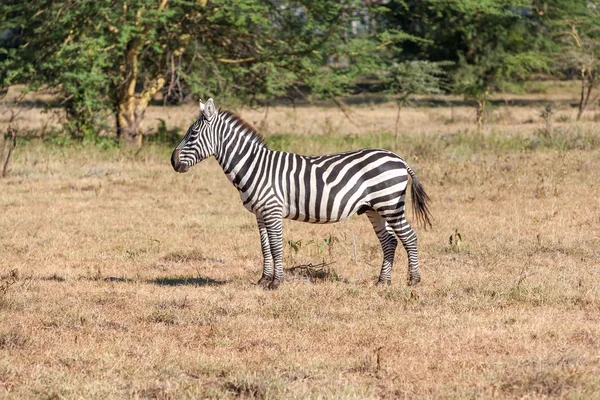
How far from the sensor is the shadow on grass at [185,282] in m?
9.77

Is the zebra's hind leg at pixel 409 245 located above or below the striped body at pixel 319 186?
below

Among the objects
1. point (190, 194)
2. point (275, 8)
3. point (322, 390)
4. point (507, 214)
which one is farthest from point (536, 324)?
point (275, 8)

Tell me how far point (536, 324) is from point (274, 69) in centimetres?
1430

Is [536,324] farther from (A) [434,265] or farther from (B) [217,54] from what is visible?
(B) [217,54]

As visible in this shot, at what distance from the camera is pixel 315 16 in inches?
875

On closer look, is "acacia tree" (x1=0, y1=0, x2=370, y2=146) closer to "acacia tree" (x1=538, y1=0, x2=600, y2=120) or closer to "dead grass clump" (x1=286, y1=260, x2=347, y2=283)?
"dead grass clump" (x1=286, y1=260, x2=347, y2=283)

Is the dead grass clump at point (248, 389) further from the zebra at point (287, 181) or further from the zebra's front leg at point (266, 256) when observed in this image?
the zebra's front leg at point (266, 256)

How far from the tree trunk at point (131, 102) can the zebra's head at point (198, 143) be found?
12.3 metres

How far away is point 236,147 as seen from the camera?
31.5 feet

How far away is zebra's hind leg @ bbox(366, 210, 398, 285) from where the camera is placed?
9.72 meters

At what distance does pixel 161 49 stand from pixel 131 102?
1.72 metres

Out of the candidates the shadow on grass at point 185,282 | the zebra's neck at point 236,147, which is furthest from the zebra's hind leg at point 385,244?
the shadow on grass at point 185,282

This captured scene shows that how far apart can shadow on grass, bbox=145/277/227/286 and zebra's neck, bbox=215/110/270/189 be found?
105 cm

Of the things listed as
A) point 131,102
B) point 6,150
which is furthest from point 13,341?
point 131,102
